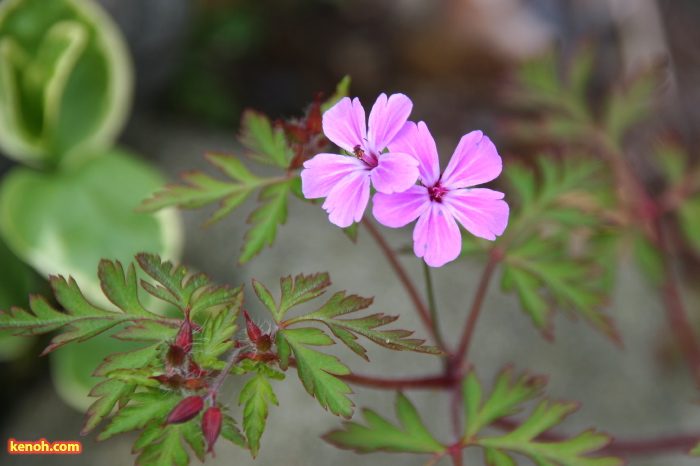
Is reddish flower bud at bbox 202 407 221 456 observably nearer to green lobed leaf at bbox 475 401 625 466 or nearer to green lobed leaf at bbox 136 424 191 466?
green lobed leaf at bbox 136 424 191 466

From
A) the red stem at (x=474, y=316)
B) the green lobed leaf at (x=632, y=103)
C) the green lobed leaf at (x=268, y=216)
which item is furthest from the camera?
the green lobed leaf at (x=632, y=103)

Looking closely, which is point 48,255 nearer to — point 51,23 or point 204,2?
point 51,23

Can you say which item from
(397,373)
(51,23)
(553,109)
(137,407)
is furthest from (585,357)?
(51,23)

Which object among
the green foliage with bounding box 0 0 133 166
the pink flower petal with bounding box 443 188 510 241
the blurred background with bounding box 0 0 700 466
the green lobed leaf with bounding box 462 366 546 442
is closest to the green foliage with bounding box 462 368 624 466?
the green lobed leaf with bounding box 462 366 546 442

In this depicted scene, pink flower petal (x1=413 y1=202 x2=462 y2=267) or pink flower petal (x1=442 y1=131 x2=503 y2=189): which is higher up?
pink flower petal (x1=442 y1=131 x2=503 y2=189)

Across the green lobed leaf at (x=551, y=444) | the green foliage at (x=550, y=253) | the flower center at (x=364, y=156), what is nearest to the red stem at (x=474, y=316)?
the green foliage at (x=550, y=253)

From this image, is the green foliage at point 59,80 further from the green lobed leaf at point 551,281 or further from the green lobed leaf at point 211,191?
the green lobed leaf at point 551,281
